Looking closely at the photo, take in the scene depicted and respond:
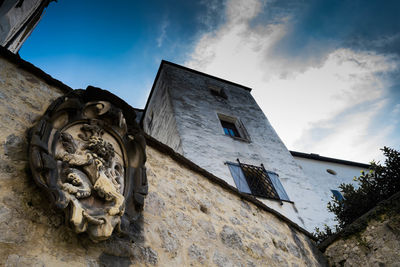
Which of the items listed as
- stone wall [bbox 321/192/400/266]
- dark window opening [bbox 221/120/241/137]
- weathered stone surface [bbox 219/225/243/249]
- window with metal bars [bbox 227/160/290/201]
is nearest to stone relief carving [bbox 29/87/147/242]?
weathered stone surface [bbox 219/225/243/249]

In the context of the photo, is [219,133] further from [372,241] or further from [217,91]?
[372,241]

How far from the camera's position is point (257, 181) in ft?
25.0

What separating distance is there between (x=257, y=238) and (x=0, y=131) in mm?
2724

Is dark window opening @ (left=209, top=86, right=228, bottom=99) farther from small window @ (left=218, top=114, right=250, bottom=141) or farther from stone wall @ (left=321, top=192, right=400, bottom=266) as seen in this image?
stone wall @ (left=321, top=192, right=400, bottom=266)

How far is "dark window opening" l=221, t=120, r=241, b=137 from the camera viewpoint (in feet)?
32.0

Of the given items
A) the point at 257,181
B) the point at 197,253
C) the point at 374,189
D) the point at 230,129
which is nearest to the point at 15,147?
the point at 197,253

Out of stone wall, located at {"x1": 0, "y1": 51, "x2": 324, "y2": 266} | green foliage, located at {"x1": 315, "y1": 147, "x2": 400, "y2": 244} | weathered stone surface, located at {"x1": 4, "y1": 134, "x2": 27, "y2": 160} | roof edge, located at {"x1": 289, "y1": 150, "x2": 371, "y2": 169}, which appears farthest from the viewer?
roof edge, located at {"x1": 289, "y1": 150, "x2": 371, "y2": 169}

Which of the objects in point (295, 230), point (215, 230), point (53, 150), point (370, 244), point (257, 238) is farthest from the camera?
point (295, 230)

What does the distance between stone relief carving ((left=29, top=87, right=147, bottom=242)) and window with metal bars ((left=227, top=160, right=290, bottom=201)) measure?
5.26 meters

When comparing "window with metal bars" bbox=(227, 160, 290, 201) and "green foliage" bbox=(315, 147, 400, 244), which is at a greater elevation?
"window with metal bars" bbox=(227, 160, 290, 201)

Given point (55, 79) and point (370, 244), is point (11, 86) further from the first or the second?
point (370, 244)

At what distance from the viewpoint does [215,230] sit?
264 cm

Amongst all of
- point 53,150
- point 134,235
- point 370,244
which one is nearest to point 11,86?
point 53,150

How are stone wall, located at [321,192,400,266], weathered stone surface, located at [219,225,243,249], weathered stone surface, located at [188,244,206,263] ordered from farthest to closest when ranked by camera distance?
stone wall, located at [321,192,400,266] < weathered stone surface, located at [219,225,243,249] < weathered stone surface, located at [188,244,206,263]
